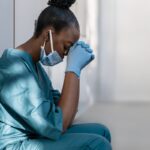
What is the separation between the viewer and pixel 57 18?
45.9 inches

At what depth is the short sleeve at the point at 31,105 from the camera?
3.36 feet

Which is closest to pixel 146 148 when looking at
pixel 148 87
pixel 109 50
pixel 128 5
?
pixel 148 87

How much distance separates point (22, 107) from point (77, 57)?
301 millimetres

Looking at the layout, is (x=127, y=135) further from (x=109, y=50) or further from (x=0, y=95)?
(x=0, y=95)

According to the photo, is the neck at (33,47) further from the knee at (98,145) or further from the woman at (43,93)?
the knee at (98,145)

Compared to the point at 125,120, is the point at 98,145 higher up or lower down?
higher up

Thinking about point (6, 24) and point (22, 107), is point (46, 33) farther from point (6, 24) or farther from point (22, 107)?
point (6, 24)

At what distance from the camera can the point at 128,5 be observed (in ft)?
5.98

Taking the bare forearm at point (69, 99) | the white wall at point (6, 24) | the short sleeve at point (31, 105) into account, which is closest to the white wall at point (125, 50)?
the white wall at point (6, 24)

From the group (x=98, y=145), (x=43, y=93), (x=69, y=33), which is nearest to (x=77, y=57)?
(x=69, y=33)

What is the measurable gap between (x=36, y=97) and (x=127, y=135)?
983 mm

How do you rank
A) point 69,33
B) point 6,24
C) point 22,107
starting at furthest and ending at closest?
1. point 6,24
2. point 69,33
3. point 22,107

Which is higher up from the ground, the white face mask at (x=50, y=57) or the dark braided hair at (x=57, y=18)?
the dark braided hair at (x=57, y=18)

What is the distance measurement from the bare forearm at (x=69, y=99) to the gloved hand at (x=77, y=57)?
3cm
